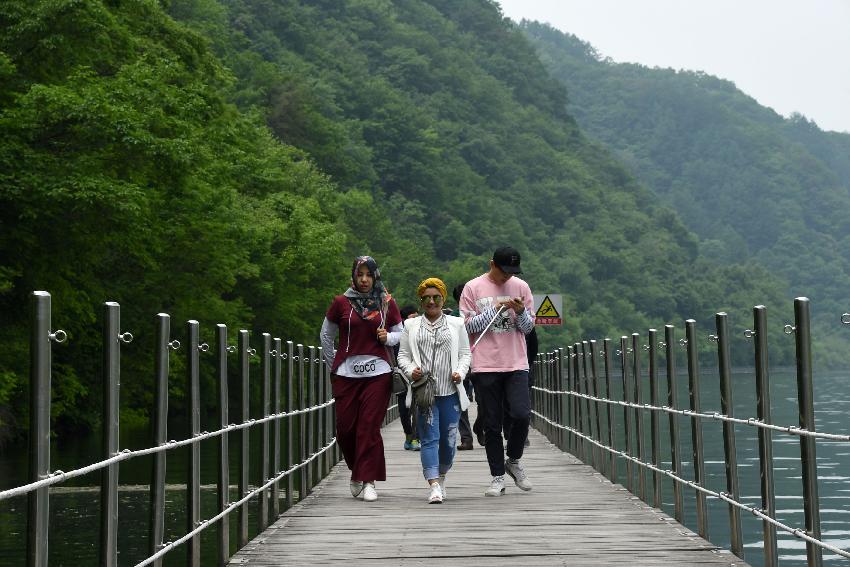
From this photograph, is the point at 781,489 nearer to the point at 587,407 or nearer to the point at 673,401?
A: the point at 587,407

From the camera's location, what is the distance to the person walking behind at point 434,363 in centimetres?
1235

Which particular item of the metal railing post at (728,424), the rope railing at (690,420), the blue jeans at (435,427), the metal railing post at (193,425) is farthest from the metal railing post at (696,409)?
the metal railing post at (193,425)

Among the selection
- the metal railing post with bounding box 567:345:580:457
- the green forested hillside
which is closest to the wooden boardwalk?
the metal railing post with bounding box 567:345:580:457

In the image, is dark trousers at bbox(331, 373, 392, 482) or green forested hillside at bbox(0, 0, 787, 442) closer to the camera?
dark trousers at bbox(331, 373, 392, 482)

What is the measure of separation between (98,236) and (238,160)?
1991cm

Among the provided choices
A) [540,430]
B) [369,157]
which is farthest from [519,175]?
[540,430]

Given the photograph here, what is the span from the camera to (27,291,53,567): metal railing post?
543 centimetres

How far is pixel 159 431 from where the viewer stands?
24.7 ft

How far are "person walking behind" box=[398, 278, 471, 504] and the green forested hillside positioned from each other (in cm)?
1827

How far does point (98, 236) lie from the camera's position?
33.7 meters

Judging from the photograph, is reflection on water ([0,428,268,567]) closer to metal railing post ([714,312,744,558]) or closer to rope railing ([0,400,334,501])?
rope railing ([0,400,334,501])

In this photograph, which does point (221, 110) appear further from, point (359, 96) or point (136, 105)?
point (359, 96)

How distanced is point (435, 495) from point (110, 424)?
6.28 metres

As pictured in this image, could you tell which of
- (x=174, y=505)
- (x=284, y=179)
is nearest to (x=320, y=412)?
(x=174, y=505)
